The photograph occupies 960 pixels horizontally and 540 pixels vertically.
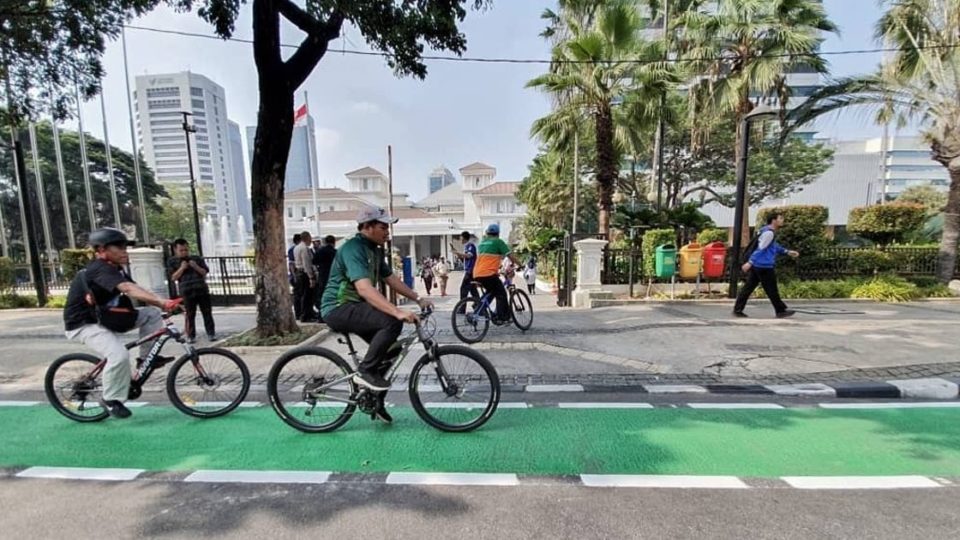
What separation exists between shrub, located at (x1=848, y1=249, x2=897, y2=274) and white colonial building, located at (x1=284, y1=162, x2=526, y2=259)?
25.2 m

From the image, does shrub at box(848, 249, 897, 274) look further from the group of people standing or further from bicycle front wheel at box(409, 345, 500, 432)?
the group of people standing

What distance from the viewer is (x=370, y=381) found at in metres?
3.24

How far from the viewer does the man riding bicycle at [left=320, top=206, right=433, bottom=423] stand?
309 cm

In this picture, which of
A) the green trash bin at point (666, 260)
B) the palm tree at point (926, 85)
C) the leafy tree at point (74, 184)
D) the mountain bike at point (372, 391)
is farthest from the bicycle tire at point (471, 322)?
the leafy tree at point (74, 184)

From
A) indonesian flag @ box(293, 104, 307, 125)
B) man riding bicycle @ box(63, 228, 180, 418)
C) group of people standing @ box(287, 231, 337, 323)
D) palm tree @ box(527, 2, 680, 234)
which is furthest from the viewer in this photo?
indonesian flag @ box(293, 104, 307, 125)

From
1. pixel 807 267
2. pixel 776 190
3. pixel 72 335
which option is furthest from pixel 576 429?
pixel 776 190

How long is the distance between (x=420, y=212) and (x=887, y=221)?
3579 cm

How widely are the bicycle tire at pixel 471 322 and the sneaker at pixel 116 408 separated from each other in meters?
3.77

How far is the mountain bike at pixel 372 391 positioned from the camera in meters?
3.28

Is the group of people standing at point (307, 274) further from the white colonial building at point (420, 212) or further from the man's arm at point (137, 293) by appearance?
the white colonial building at point (420, 212)

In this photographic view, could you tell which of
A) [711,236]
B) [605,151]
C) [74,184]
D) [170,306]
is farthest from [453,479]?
[74,184]

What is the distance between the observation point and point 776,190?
89.0 ft

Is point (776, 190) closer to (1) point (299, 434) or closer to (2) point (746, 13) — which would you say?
(2) point (746, 13)

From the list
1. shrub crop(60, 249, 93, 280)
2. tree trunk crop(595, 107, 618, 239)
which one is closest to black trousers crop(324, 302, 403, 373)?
tree trunk crop(595, 107, 618, 239)
